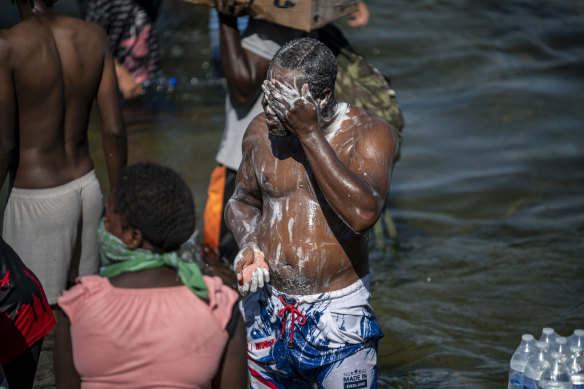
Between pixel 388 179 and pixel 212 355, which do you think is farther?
pixel 388 179

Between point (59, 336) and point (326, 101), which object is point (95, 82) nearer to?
point (326, 101)

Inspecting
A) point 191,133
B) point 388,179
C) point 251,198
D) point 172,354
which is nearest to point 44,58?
point 251,198

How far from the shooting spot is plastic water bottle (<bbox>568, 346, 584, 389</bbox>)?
10.5 feet

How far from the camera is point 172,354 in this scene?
2.34 metres

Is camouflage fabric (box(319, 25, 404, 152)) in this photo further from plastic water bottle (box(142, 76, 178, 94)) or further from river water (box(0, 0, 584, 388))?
plastic water bottle (box(142, 76, 178, 94))

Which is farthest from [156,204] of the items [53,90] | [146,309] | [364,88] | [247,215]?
[364,88]

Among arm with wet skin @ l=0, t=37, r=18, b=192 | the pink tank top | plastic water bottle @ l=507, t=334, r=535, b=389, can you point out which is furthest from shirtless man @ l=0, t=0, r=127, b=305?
plastic water bottle @ l=507, t=334, r=535, b=389

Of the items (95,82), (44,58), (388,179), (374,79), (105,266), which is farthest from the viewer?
(374,79)

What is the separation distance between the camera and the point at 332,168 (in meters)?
2.92

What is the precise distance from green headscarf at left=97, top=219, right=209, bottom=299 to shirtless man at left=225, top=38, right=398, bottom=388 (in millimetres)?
655

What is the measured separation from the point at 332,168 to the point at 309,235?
0.36 metres

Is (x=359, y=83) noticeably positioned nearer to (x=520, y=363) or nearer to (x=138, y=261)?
(x=520, y=363)

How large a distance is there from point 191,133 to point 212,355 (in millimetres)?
6130

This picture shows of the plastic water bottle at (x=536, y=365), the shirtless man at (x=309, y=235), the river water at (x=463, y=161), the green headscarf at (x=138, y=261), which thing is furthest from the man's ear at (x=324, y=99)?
the river water at (x=463, y=161)
